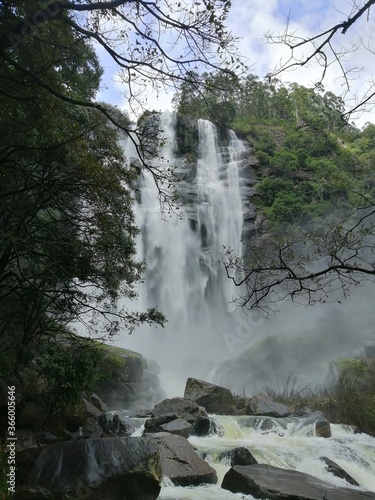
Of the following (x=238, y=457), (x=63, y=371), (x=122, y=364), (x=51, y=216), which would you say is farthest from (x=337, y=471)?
(x=122, y=364)

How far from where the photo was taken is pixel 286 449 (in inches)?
353

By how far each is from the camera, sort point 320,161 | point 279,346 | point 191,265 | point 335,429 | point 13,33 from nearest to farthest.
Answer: point 13,33 < point 335,429 < point 279,346 < point 191,265 < point 320,161

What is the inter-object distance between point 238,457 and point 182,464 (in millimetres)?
1127

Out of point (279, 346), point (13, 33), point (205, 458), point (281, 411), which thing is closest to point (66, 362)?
point (205, 458)

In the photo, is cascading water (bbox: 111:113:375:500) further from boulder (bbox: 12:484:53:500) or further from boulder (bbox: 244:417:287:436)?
boulder (bbox: 12:484:53:500)

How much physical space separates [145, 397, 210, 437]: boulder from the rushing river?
0.34m

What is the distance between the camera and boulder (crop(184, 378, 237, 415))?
43.0 feet

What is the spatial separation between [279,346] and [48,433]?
14.0 m

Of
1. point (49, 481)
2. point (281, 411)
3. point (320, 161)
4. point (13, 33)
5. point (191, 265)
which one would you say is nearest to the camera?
point (13, 33)

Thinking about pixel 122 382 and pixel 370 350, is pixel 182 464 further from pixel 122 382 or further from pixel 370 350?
pixel 370 350

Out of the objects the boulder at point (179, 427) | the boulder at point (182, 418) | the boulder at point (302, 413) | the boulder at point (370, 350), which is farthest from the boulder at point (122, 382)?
the boulder at point (370, 350)

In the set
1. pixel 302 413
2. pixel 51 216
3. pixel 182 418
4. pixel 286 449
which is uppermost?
pixel 51 216

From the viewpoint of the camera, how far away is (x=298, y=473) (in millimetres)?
7098

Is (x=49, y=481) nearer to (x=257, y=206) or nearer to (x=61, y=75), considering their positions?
(x=61, y=75)
